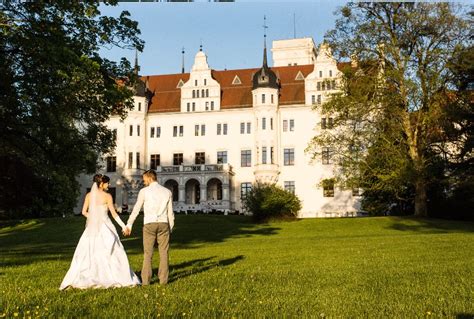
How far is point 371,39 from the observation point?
3247cm

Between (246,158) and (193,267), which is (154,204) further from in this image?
(246,158)

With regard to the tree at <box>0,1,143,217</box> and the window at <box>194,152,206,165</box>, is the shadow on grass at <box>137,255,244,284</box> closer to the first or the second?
the tree at <box>0,1,143,217</box>

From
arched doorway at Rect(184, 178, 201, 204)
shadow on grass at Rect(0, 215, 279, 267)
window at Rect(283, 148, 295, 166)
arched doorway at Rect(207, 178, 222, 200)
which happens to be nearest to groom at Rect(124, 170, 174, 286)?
shadow on grass at Rect(0, 215, 279, 267)

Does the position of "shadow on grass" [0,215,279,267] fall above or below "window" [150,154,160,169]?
below

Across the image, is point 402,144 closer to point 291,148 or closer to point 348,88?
point 348,88

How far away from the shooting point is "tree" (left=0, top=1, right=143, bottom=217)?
1600 cm

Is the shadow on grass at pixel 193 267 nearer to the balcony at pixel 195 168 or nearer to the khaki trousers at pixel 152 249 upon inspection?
the khaki trousers at pixel 152 249

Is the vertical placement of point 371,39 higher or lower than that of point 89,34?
higher

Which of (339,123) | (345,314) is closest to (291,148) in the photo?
(339,123)

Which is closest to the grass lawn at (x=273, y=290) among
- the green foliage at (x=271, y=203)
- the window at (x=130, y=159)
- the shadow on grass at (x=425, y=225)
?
the shadow on grass at (x=425, y=225)

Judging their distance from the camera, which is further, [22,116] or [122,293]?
[22,116]

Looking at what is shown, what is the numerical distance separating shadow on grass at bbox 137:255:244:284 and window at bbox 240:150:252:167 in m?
44.9

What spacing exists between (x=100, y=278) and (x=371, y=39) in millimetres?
27883

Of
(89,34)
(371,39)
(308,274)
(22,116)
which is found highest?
(371,39)
